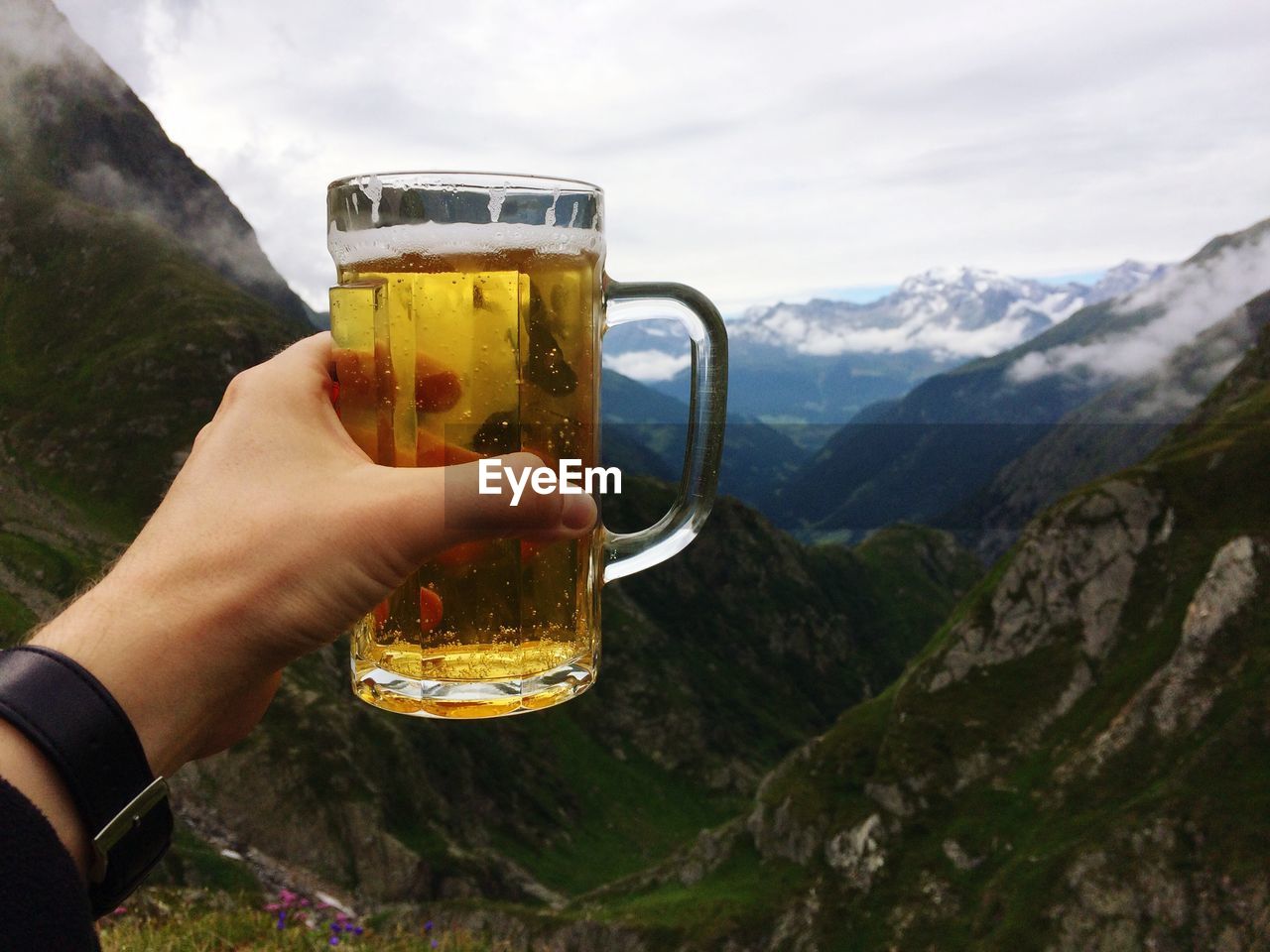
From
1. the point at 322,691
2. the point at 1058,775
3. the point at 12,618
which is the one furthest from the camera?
the point at 322,691

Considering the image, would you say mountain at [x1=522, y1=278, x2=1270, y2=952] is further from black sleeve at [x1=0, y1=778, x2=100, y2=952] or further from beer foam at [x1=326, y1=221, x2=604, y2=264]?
black sleeve at [x1=0, y1=778, x2=100, y2=952]

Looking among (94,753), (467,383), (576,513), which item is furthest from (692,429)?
(94,753)

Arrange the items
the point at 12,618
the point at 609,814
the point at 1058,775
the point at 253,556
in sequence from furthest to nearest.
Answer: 1. the point at 609,814
2. the point at 1058,775
3. the point at 12,618
4. the point at 253,556

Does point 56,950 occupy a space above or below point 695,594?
above

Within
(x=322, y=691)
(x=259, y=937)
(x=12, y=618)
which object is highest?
(x=259, y=937)

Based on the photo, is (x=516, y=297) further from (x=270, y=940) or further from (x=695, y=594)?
(x=695, y=594)

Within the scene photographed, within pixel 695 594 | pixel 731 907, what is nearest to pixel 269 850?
pixel 731 907

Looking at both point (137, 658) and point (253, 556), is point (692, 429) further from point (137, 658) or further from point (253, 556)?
point (137, 658)

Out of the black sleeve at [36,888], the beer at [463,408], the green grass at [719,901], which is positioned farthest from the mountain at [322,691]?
the black sleeve at [36,888]
